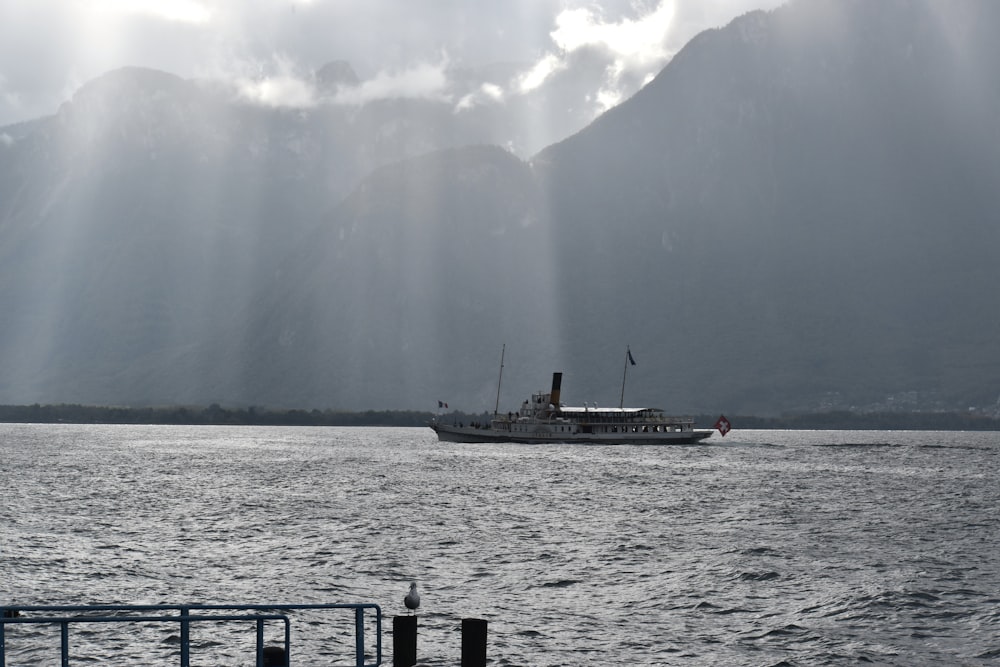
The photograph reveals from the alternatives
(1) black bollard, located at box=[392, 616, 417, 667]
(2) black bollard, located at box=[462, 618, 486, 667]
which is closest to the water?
(1) black bollard, located at box=[392, 616, 417, 667]

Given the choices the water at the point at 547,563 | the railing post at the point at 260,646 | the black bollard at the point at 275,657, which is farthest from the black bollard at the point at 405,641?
the water at the point at 547,563

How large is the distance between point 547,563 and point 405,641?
31.3m

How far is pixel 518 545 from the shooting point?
67938mm

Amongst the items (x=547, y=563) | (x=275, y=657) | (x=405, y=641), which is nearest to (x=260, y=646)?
Result: (x=275, y=657)

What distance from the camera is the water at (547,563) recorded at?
42062 millimetres

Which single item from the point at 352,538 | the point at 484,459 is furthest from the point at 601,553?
the point at 484,459

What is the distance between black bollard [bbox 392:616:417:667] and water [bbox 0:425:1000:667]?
9.56m

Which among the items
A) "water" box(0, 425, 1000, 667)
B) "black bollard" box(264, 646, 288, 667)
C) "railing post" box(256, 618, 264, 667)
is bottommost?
"water" box(0, 425, 1000, 667)

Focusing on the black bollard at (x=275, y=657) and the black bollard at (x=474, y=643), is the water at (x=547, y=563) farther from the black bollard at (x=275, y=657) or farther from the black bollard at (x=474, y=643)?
the black bollard at (x=474, y=643)

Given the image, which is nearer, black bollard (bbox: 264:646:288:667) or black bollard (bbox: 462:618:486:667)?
black bollard (bbox: 462:618:486:667)

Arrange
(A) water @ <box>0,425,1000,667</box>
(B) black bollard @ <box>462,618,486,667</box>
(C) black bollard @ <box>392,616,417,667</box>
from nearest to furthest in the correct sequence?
(B) black bollard @ <box>462,618,486,667</box> → (C) black bollard @ <box>392,616,417,667</box> → (A) water @ <box>0,425,1000,667</box>

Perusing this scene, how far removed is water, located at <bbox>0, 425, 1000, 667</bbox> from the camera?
4206 cm

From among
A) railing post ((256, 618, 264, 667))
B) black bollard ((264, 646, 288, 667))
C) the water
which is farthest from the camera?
the water

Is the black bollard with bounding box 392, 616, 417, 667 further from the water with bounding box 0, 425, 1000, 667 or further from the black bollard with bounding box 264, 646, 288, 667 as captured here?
the water with bounding box 0, 425, 1000, 667
